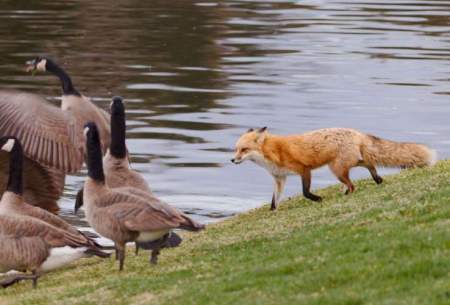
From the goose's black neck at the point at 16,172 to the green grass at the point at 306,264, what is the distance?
1148 mm

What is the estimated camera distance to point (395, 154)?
1709cm

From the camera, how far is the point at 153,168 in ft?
83.3

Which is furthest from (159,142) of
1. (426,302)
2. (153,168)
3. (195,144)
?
(426,302)

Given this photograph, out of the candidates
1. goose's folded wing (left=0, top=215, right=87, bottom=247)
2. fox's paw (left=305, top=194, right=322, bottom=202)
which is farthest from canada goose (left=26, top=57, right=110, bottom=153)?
goose's folded wing (left=0, top=215, right=87, bottom=247)

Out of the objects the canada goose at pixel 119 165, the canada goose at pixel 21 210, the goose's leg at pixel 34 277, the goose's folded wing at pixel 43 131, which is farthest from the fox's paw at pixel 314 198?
the goose's leg at pixel 34 277

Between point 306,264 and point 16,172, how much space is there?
15.2 feet

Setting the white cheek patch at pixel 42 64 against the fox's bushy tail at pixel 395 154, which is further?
the white cheek patch at pixel 42 64

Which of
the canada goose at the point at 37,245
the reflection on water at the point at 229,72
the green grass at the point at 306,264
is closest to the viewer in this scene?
the green grass at the point at 306,264

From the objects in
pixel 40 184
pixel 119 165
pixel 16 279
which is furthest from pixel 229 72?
pixel 16 279

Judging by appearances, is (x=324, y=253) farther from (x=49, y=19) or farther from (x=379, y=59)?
(x=49, y=19)

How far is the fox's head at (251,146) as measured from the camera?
1717 cm

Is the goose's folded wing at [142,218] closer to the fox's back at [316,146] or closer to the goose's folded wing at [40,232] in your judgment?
the goose's folded wing at [40,232]

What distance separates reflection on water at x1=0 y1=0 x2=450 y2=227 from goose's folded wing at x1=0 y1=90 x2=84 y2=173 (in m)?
4.56

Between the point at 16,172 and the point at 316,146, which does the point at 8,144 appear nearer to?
the point at 16,172
